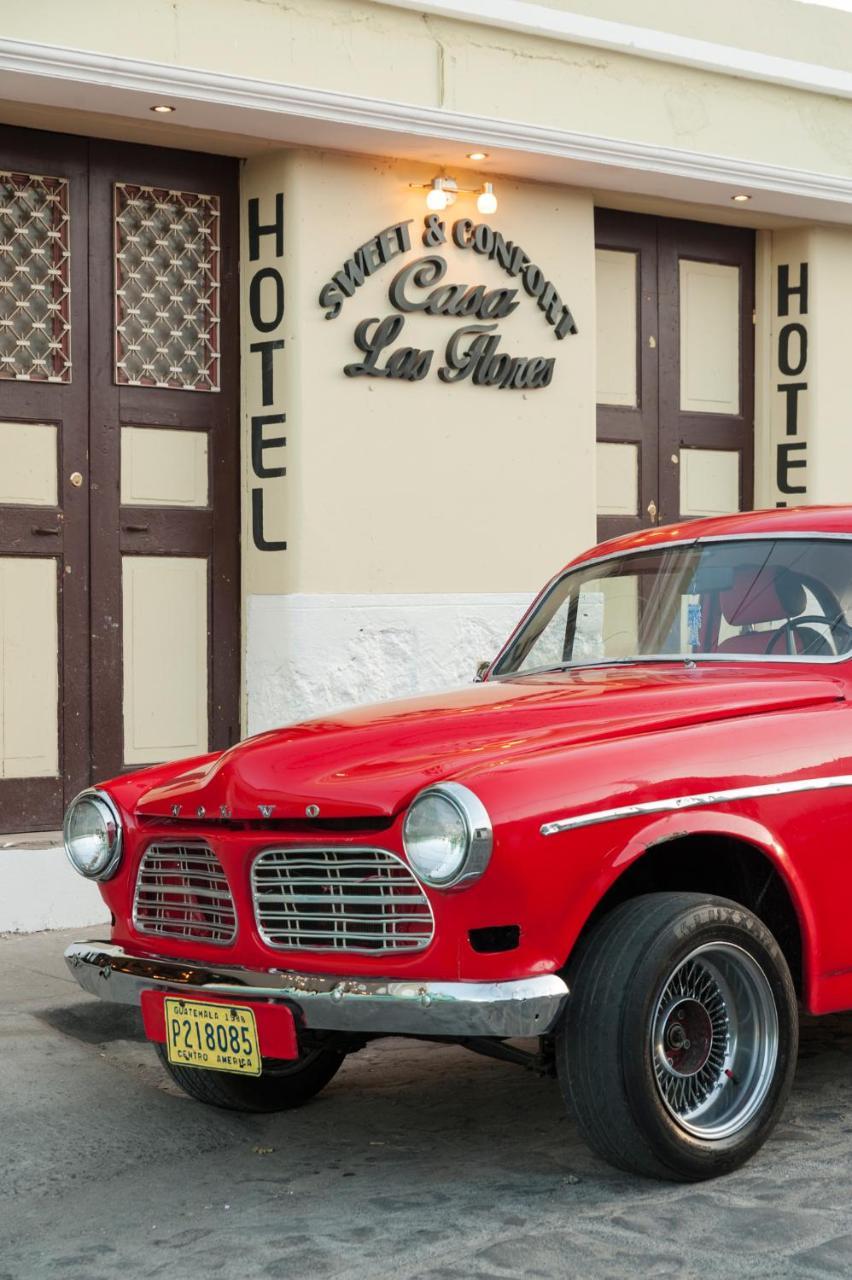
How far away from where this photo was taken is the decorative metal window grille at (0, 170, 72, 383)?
830 cm

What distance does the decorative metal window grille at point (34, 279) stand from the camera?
8.30 metres

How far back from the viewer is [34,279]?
27.5 feet

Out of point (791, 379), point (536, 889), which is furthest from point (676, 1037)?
point (791, 379)

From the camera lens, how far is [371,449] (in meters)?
8.95

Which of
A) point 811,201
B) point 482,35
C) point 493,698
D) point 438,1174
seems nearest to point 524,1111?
point 438,1174

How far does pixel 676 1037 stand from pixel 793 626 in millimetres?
1401

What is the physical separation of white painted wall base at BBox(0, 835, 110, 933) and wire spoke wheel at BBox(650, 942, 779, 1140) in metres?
4.15

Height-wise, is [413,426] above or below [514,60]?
below

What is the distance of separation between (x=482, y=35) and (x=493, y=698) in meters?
5.26

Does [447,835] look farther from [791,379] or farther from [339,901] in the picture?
[791,379]

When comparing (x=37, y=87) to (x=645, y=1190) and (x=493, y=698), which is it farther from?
(x=645, y=1190)

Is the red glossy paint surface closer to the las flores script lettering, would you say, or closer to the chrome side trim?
the chrome side trim

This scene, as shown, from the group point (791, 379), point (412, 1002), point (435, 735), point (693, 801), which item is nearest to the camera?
point (412, 1002)

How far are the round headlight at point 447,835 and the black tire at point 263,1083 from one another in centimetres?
128
